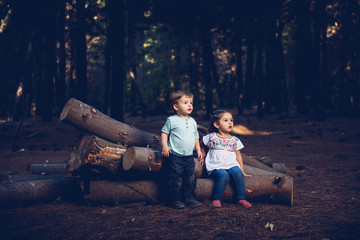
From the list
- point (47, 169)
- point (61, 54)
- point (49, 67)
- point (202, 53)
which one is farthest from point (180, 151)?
point (61, 54)

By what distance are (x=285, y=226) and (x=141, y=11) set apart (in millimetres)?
14676

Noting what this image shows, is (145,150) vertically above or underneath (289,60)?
underneath

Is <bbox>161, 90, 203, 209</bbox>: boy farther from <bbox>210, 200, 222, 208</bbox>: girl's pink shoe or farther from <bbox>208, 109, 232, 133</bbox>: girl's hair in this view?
<bbox>208, 109, 232, 133</bbox>: girl's hair

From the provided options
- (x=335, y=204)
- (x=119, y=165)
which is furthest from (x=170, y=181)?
(x=335, y=204)

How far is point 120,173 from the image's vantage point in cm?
492

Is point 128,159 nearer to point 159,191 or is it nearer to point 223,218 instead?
point 159,191

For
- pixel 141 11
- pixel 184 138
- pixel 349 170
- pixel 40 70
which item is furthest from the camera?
pixel 40 70

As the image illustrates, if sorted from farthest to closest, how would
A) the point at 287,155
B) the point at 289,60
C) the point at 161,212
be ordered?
the point at 289,60, the point at 287,155, the point at 161,212

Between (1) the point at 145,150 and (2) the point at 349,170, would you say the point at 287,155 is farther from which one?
(1) the point at 145,150

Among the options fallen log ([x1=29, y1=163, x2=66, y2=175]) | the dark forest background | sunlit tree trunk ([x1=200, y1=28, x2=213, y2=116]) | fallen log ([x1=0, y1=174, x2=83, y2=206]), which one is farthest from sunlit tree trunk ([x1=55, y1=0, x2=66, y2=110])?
fallen log ([x1=0, y1=174, x2=83, y2=206])

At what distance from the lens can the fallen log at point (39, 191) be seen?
4816mm

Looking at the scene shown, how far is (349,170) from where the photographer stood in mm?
6605

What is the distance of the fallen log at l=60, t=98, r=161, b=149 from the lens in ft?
16.3

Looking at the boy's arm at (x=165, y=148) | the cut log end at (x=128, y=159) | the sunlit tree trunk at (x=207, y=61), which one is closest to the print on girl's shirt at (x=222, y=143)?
the boy's arm at (x=165, y=148)
